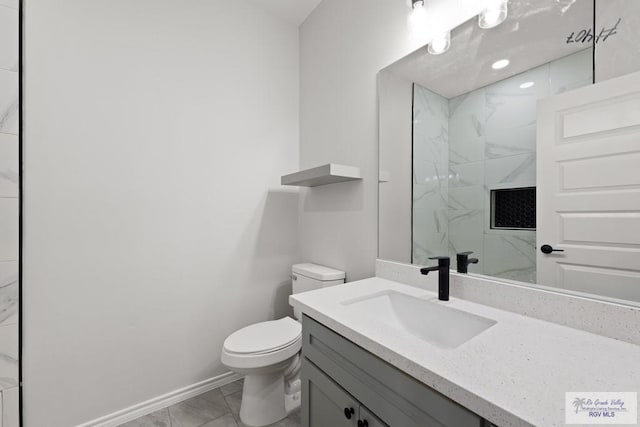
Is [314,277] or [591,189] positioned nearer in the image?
[591,189]

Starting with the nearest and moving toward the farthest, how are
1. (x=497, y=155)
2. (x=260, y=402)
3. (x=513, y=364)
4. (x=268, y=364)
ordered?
(x=513, y=364)
(x=497, y=155)
(x=268, y=364)
(x=260, y=402)

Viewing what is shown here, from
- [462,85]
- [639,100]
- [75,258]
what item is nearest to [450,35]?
[462,85]

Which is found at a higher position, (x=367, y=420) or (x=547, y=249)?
(x=547, y=249)

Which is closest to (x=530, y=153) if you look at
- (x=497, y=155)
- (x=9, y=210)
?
(x=497, y=155)

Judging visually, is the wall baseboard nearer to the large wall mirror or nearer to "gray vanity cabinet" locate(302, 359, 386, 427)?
"gray vanity cabinet" locate(302, 359, 386, 427)

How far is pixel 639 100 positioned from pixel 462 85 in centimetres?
55

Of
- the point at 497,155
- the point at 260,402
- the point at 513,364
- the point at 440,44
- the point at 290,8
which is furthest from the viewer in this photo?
the point at 290,8

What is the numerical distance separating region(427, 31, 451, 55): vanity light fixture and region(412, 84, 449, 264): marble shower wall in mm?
162

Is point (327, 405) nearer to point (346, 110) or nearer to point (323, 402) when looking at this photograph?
point (323, 402)

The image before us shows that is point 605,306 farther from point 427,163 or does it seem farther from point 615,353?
point 427,163

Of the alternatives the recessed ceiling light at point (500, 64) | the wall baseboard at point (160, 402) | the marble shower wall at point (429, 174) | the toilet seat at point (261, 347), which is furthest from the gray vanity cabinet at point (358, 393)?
the recessed ceiling light at point (500, 64)

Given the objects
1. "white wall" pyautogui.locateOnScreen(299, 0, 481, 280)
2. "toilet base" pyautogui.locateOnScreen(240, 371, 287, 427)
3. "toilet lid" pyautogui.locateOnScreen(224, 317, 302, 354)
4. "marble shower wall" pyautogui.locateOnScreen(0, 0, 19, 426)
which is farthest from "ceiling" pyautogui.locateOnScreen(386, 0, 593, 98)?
"marble shower wall" pyautogui.locateOnScreen(0, 0, 19, 426)

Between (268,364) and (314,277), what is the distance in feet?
1.81

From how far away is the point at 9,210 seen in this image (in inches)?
48.4
